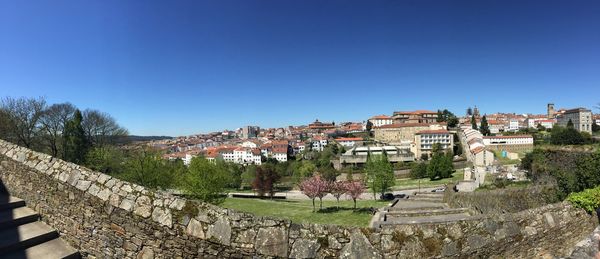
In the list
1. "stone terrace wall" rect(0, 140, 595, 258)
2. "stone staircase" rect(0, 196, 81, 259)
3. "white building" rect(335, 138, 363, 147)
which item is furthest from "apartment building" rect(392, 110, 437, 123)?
"stone staircase" rect(0, 196, 81, 259)

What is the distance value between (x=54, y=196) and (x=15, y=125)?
1480 inches

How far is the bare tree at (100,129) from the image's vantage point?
4603cm

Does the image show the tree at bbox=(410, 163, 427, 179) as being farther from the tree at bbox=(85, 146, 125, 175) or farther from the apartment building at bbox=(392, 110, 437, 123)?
the apartment building at bbox=(392, 110, 437, 123)

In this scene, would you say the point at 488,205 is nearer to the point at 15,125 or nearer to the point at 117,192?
the point at 117,192

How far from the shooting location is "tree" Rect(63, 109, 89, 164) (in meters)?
38.3

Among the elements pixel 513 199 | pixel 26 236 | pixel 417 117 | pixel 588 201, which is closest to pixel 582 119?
pixel 417 117

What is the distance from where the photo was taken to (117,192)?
4.18 metres

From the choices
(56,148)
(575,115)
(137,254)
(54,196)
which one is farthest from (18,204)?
(575,115)

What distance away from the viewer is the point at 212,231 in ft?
11.8

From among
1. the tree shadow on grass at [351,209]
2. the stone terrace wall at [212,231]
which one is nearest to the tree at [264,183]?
the tree shadow on grass at [351,209]

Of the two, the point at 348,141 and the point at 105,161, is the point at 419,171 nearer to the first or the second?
the point at 105,161

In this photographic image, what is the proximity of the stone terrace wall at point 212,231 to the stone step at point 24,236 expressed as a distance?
0.44 ft

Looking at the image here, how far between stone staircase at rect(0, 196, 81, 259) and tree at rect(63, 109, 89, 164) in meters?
39.9

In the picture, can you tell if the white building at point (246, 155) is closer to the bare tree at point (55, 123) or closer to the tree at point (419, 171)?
the tree at point (419, 171)
